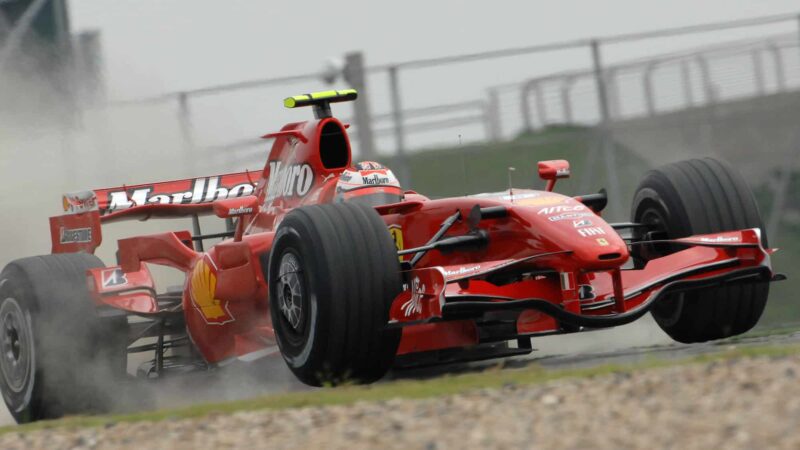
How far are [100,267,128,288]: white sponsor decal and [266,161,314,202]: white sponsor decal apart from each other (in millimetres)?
1172

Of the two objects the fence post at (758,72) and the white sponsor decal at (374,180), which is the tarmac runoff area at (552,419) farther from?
the fence post at (758,72)

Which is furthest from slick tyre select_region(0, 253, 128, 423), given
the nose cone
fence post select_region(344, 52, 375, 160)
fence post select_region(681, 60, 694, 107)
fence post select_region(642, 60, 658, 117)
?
fence post select_region(681, 60, 694, 107)

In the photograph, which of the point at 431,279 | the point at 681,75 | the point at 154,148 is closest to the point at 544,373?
the point at 431,279

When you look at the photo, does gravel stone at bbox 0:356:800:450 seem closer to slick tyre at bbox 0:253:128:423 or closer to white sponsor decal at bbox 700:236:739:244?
white sponsor decal at bbox 700:236:739:244

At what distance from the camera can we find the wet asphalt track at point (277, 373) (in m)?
8.93

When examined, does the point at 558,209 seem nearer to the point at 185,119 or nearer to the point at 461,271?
the point at 461,271

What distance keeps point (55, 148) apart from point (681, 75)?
747cm

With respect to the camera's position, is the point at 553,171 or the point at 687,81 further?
the point at 687,81

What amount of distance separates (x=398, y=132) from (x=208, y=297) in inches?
191

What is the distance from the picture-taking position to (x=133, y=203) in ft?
38.5

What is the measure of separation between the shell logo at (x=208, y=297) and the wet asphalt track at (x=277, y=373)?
1.19 feet

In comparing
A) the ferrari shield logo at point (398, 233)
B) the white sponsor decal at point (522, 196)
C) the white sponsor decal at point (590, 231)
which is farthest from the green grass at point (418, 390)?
the ferrari shield logo at point (398, 233)

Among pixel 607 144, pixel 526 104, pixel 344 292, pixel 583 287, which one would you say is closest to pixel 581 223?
pixel 583 287

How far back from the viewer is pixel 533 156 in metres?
15.4
